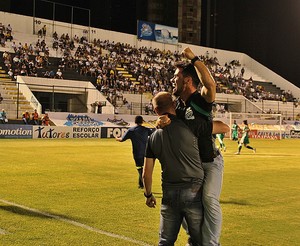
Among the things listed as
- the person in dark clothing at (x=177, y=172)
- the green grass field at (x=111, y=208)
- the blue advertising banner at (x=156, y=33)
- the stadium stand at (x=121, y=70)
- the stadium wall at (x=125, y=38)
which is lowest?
the green grass field at (x=111, y=208)

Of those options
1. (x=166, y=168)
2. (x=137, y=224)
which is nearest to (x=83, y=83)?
(x=137, y=224)

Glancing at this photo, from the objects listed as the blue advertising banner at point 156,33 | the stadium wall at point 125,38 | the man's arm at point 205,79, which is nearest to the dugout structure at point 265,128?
the blue advertising banner at point 156,33

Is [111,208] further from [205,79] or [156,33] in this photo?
[156,33]

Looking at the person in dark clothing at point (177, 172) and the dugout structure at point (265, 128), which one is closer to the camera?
the person in dark clothing at point (177, 172)

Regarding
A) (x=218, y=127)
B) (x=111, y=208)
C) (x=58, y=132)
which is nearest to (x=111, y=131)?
(x=58, y=132)

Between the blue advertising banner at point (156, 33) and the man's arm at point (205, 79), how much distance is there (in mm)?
60567

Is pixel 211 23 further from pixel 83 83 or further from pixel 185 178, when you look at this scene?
pixel 185 178

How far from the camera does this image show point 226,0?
244 feet

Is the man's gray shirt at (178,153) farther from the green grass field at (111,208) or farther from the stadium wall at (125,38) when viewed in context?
the stadium wall at (125,38)

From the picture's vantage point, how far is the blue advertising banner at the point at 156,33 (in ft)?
212

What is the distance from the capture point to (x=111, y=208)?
9.41 meters

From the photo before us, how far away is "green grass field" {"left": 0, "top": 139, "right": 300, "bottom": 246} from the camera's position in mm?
7156

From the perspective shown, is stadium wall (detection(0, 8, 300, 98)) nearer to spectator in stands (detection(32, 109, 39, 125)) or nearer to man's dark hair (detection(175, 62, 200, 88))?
spectator in stands (detection(32, 109, 39, 125))

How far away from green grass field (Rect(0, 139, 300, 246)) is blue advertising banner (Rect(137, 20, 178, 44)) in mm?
49599
